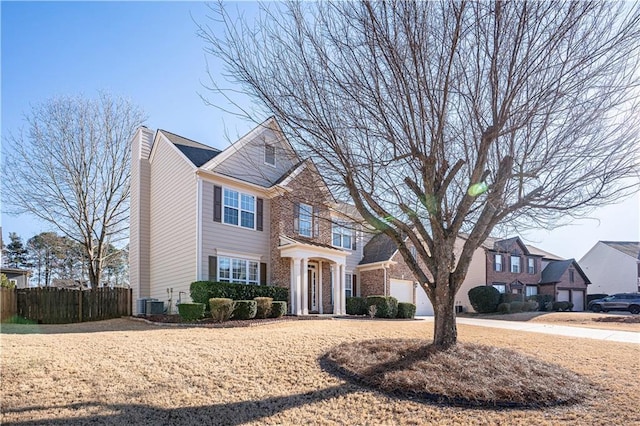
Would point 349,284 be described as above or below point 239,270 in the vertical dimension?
below

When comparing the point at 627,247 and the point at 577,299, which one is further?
the point at 627,247

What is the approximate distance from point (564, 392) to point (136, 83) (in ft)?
31.0

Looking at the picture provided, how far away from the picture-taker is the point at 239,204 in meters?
17.0

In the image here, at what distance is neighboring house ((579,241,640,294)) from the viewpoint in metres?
37.8

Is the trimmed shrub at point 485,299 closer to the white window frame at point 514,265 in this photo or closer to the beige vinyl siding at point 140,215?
the white window frame at point 514,265

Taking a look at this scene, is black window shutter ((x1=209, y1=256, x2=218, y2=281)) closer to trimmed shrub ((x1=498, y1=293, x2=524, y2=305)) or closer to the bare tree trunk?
the bare tree trunk

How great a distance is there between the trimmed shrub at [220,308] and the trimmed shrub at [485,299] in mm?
20808

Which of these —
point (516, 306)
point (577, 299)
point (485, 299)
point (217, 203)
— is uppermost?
point (217, 203)

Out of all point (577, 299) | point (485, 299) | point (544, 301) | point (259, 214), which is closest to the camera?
point (259, 214)

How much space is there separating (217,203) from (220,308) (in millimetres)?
4588

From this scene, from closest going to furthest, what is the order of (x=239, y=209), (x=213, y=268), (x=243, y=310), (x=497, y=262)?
(x=243, y=310), (x=213, y=268), (x=239, y=209), (x=497, y=262)

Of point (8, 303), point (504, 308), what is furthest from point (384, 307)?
point (8, 303)

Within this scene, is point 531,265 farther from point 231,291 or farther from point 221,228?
point 231,291

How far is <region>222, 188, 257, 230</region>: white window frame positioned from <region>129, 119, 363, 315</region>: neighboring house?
4 cm
